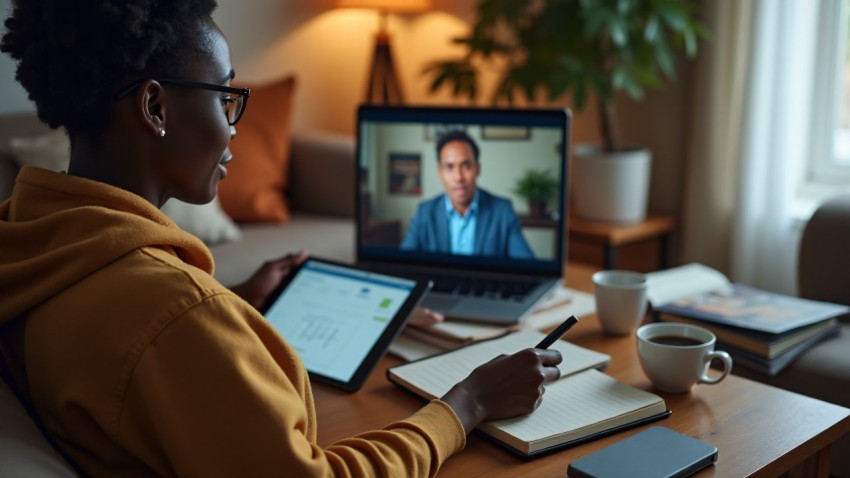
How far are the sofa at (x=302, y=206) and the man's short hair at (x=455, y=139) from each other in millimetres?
747

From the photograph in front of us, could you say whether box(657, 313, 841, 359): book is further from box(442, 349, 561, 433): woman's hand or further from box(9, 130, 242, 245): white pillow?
box(9, 130, 242, 245): white pillow

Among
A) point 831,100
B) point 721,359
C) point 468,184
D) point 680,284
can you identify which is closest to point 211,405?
point 721,359

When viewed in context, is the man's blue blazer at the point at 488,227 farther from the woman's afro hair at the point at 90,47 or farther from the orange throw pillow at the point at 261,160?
the orange throw pillow at the point at 261,160

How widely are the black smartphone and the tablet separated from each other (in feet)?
1.21

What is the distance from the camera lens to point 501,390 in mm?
988

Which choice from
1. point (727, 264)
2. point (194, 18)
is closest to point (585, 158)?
point (727, 264)

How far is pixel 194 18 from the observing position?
2.86ft

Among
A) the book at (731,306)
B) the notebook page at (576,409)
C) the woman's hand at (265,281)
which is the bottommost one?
the notebook page at (576,409)

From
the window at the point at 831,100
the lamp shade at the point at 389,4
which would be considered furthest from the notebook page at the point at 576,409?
the lamp shade at the point at 389,4

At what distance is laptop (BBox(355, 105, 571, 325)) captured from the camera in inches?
59.9

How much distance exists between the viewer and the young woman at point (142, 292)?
733 millimetres

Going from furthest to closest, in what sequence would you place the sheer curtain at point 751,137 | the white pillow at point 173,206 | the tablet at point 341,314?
1. the sheer curtain at point 751,137
2. the white pillow at point 173,206
3. the tablet at point 341,314

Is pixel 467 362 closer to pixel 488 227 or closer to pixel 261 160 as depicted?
pixel 488 227

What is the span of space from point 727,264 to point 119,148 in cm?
226
